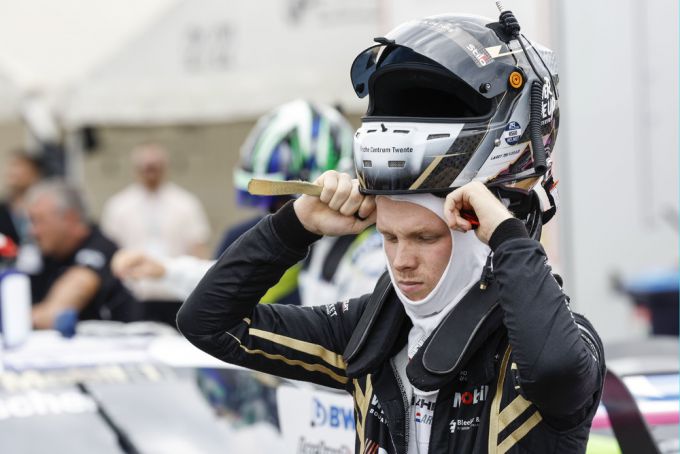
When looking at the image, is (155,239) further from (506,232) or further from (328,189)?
(506,232)

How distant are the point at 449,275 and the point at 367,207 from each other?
271mm

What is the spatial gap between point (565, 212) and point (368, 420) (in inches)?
169

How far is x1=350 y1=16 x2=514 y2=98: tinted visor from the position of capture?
2.41 meters

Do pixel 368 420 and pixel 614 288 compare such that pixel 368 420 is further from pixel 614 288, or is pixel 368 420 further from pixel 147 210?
pixel 147 210

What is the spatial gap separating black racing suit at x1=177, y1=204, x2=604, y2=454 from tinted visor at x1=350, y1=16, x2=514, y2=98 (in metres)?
0.30

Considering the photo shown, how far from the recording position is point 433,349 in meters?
2.37

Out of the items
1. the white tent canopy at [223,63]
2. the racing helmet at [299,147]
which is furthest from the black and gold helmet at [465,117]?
the white tent canopy at [223,63]

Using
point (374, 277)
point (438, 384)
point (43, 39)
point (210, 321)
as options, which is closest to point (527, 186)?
point (438, 384)

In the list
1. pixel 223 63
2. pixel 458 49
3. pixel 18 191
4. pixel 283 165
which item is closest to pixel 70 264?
pixel 283 165

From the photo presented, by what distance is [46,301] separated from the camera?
21.1 feet

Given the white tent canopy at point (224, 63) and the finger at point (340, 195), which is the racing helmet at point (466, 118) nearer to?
the finger at point (340, 195)

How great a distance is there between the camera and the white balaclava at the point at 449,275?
2438 mm

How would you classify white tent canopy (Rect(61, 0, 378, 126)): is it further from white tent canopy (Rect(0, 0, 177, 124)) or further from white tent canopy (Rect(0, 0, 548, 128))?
white tent canopy (Rect(0, 0, 177, 124))

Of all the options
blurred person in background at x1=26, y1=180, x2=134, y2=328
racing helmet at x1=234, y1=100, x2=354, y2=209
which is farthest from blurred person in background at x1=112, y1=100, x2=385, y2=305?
blurred person in background at x1=26, y1=180, x2=134, y2=328
